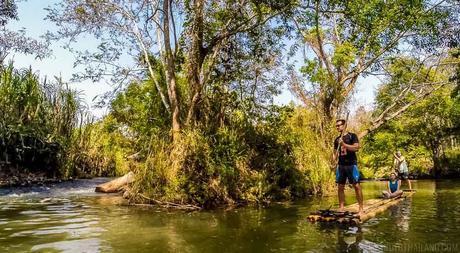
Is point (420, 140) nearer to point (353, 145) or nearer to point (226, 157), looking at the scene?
point (226, 157)

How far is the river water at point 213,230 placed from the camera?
6555mm

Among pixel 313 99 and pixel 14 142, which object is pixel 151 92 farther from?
pixel 313 99

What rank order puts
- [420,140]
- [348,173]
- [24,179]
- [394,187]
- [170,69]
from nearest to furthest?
[348,173]
[170,69]
[394,187]
[24,179]
[420,140]

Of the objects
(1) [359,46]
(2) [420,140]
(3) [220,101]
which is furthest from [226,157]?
(2) [420,140]

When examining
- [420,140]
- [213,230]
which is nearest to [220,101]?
[213,230]

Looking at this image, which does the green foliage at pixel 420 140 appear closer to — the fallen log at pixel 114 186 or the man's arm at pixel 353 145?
the fallen log at pixel 114 186

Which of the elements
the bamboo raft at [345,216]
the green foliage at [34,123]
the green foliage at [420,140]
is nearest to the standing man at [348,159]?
the bamboo raft at [345,216]

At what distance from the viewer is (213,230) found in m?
8.12

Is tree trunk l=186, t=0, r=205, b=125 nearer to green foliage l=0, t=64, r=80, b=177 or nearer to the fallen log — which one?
the fallen log

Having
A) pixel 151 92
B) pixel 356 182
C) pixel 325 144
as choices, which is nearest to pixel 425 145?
pixel 325 144

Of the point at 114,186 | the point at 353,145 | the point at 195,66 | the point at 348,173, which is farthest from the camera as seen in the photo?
the point at 114,186

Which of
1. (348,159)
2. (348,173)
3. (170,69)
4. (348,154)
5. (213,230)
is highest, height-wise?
(170,69)

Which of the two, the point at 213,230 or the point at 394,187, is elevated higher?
the point at 394,187

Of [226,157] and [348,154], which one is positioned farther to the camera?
[226,157]
